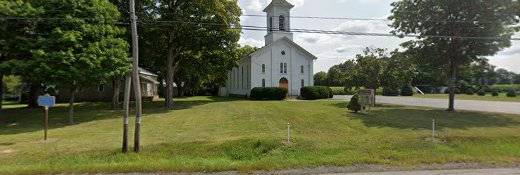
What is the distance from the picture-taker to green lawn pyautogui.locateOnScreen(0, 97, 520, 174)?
13.9 metres

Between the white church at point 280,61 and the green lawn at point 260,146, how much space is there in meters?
31.0

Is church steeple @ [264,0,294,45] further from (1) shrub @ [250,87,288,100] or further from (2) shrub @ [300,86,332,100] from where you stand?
(1) shrub @ [250,87,288,100]

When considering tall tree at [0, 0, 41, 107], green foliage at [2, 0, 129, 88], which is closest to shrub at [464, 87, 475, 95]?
green foliage at [2, 0, 129, 88]

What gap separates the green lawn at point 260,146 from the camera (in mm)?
13922

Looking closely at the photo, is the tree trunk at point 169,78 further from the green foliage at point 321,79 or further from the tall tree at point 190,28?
the green foliage at point 321,79

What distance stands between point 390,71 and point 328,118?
14407 millimetres

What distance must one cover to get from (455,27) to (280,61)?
88.7ft

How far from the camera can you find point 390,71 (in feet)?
122

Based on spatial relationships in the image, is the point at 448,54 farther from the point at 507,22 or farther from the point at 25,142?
the point at 25,142

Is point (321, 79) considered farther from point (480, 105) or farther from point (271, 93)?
point (480, 105)

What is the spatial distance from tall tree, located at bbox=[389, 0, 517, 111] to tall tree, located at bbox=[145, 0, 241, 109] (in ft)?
41.8

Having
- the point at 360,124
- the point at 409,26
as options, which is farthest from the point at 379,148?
the point at 409,26

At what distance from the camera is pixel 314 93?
1964 inches

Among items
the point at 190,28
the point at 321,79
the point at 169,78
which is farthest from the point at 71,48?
the point at 321,79
